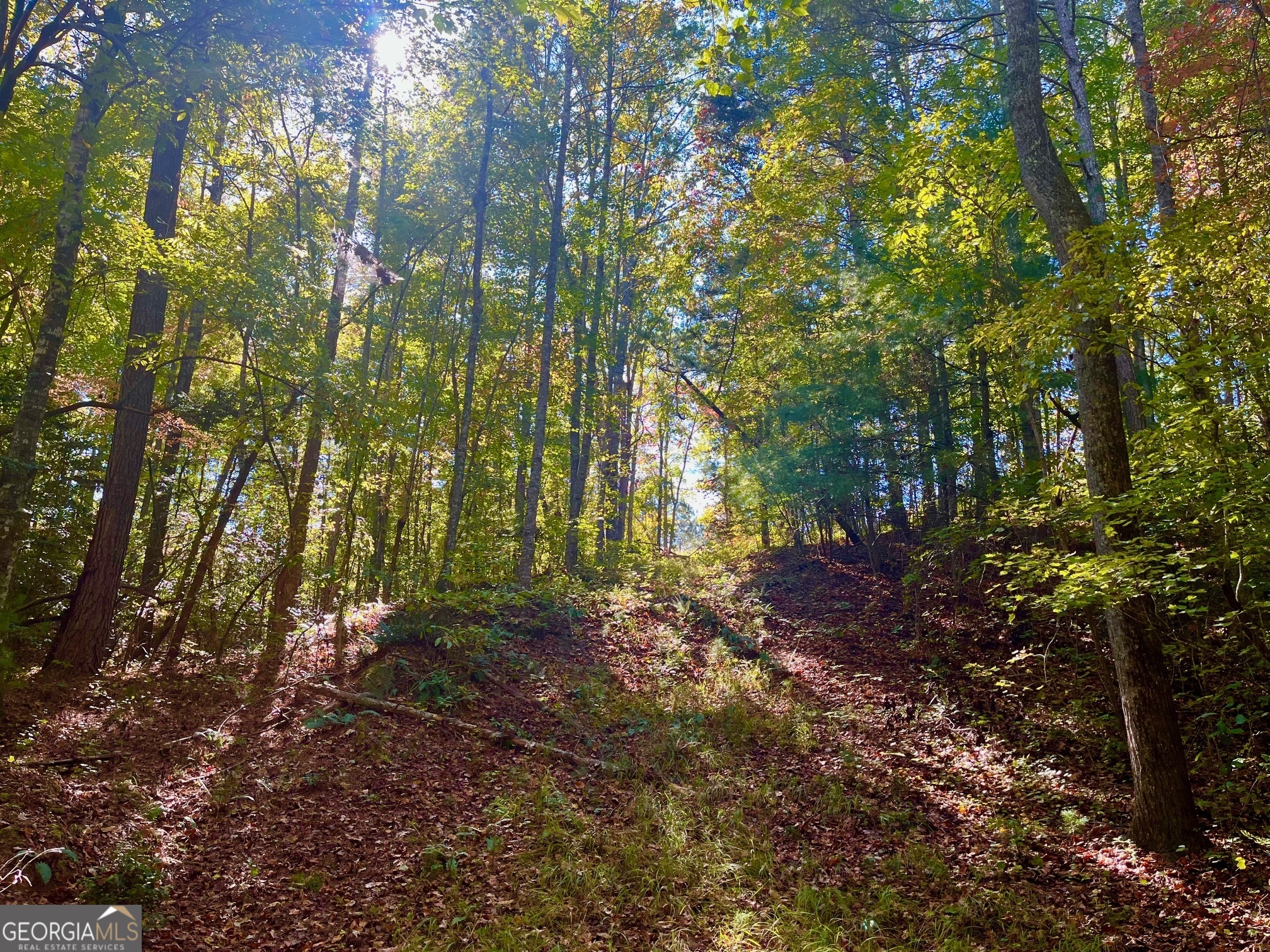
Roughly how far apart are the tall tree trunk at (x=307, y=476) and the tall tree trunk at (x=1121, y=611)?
7.05 metres

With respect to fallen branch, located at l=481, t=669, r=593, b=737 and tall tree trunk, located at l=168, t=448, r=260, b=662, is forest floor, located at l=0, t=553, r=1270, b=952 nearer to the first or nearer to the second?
fallen branch, located at l=481, t=669, r=593, b=737

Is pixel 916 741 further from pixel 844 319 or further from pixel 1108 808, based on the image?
pixel 844 319

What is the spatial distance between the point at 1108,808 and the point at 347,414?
8.83 meters

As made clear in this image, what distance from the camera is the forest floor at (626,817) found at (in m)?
4.16

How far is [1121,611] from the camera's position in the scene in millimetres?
5074

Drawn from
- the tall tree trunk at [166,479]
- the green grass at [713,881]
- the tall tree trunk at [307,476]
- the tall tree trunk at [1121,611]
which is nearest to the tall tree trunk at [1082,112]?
the tall tree trunk at [1121,611]

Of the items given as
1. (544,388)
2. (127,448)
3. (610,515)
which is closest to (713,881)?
(127,448)

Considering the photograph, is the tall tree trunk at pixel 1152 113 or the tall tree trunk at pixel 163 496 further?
the tall tree trunk at pixel 163 496

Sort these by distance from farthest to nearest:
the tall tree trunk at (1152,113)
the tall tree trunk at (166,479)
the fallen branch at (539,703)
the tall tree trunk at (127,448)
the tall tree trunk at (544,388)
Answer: the tall tree trunk at (544,388), the tall tree trunk at (166,479), the fallen branch at (539,703), the tall tree trunk at (127,448), the tall tree trunk at (1152,113)

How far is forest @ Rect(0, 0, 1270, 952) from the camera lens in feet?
15.0

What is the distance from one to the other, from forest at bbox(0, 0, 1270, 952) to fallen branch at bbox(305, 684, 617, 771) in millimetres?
75

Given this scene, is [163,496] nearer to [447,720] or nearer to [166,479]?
[166,479]

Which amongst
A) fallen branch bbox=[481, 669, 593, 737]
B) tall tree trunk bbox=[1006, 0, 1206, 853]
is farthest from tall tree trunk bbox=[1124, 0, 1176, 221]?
fallen branch bbox=[481, 669, 593, 737]

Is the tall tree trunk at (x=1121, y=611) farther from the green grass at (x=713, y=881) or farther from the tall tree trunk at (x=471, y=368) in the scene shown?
the tall tree trunk at (x=471, y=368)
